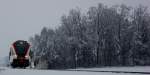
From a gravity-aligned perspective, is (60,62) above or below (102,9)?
below

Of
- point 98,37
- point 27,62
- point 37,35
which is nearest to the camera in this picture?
point 27,62

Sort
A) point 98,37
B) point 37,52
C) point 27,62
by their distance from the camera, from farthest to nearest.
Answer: point 37,52, point 98,37, point 27,62

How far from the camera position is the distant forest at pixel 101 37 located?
211 feet

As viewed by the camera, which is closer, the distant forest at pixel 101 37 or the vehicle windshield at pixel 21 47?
the vehicle windshield at pixel 21 47

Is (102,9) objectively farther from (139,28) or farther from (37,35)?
(37,35)

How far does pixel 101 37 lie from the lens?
65.4 meters

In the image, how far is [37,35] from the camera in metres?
81.3

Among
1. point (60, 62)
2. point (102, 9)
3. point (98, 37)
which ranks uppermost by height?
point (102, 9)

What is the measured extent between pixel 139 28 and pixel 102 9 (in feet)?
26.1

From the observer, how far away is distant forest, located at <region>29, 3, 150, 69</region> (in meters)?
64.4

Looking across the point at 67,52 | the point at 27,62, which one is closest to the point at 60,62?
the point at 67,52

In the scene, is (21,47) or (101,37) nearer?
(21,47)

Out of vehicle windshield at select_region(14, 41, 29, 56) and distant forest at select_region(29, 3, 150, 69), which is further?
distant forest at select_region(29, 3, 150, 69)

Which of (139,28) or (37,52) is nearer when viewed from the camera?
(139,28)
